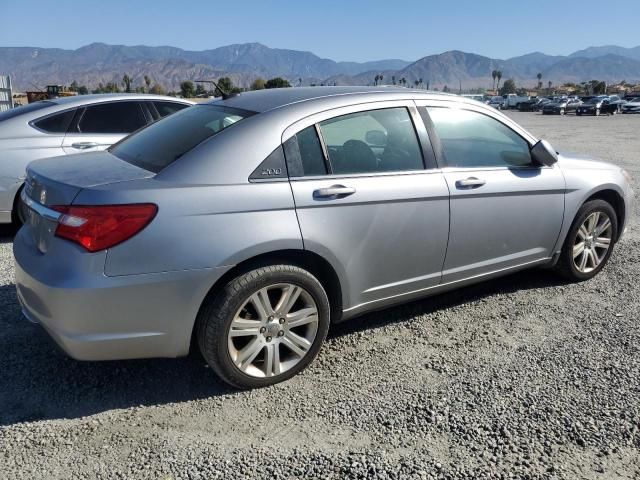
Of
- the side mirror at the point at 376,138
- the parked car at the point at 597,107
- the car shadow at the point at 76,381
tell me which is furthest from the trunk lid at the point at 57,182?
the parked car at the point at 597,107

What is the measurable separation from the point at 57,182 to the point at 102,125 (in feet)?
12.2

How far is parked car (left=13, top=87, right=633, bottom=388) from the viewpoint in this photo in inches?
108

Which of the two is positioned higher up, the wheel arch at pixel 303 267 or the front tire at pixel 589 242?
the wheel arch at pixel 303 267

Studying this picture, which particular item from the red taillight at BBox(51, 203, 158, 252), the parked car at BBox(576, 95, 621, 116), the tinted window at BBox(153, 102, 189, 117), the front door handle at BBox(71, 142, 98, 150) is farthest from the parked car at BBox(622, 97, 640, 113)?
the red taillight at BBox(51, 203, 158, 252)

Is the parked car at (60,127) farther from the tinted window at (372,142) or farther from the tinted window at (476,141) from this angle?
the tinted window at (476,141)

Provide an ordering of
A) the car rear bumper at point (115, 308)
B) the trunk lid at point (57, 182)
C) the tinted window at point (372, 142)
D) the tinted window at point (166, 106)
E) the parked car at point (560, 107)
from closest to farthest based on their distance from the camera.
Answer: the car rear bumper at point (115, 308)
the trunk lid at point (57, 182)
the tinted window at point (372, 142)
the tinted window at point (166, 106)
the parked car at point (560, 107)

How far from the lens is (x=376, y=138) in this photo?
142 inches

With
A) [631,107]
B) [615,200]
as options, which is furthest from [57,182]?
[631,107]

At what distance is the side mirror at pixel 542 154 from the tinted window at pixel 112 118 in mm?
4470

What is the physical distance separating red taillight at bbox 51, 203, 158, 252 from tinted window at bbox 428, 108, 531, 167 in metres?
2.10

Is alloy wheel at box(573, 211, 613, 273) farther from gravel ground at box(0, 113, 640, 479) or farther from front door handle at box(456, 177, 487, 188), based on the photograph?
front door handle at box(456, 177, 487, 188)

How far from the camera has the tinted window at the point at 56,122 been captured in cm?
590

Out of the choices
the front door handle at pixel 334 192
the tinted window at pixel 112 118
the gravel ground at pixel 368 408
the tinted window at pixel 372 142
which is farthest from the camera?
the tinted window at pixel 112 118

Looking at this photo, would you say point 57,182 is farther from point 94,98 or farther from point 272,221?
point 94,98
